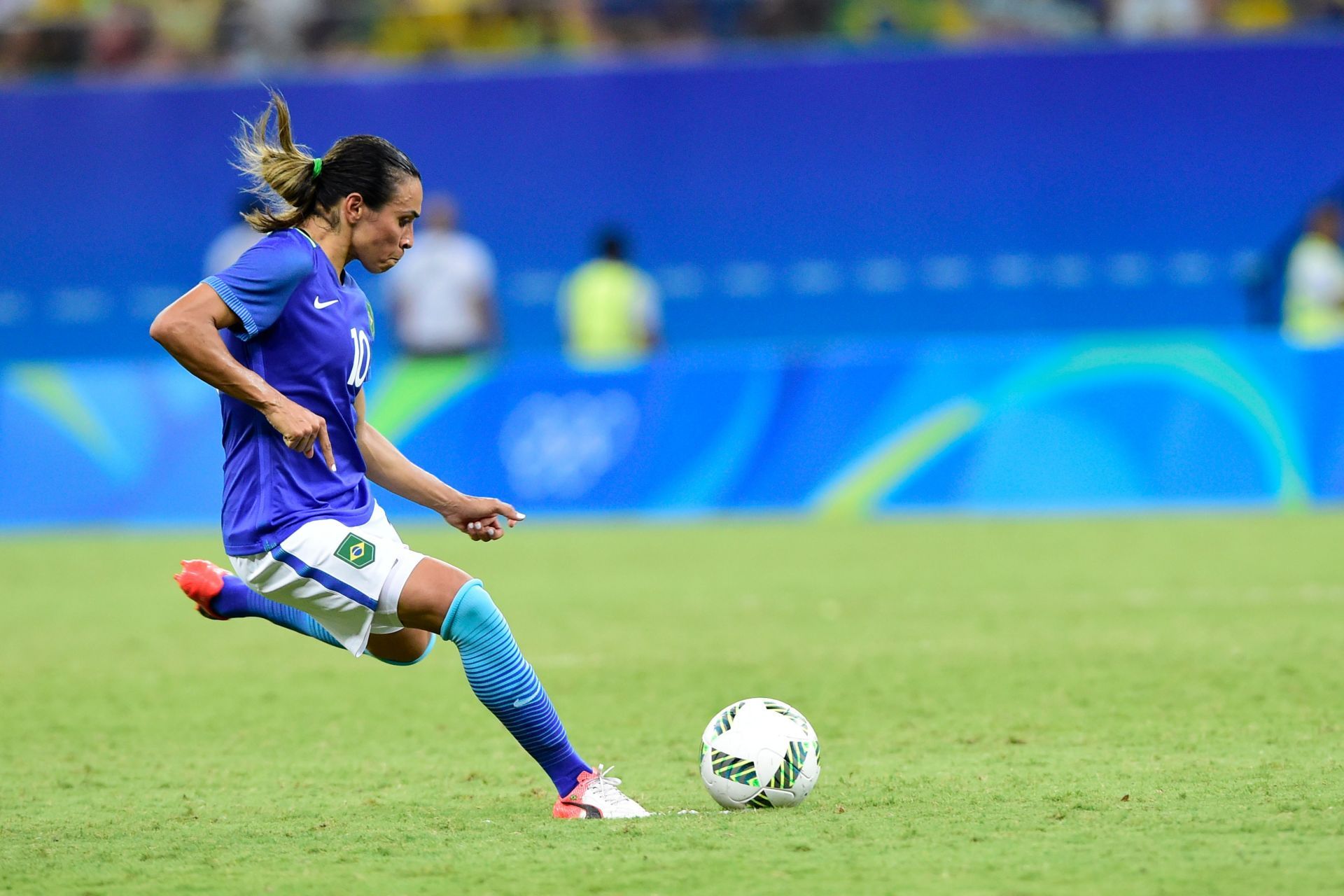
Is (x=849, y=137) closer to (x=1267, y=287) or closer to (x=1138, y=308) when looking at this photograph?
(x=1138, y=308)

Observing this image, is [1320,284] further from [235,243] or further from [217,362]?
[217,362]

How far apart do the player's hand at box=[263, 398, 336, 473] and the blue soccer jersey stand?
18 cm

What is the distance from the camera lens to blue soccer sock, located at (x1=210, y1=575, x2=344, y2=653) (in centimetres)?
570

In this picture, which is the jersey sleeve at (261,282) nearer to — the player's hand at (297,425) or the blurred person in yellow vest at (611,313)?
the player's hand at (297,425)

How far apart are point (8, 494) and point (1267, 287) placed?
1422 cm

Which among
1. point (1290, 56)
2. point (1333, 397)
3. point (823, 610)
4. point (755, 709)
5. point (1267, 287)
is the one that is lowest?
point (755, 709)

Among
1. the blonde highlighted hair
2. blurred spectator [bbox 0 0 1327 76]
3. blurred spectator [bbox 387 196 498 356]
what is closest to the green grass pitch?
the blonde highlighted hair

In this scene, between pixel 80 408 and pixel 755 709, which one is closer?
pixel 755 709

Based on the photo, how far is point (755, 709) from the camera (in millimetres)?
5547

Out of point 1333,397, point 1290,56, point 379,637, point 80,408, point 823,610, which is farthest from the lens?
point 1290,56

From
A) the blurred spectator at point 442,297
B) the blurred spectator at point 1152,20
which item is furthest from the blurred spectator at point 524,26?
the blurred spectator at point 442,297

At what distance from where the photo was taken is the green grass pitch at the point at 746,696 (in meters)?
4.55

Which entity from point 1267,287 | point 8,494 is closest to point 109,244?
point 8,494

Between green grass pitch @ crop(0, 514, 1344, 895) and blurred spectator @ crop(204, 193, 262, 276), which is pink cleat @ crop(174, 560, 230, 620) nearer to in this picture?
green grass pitch @ crop(0, 514, 1344, 895)
